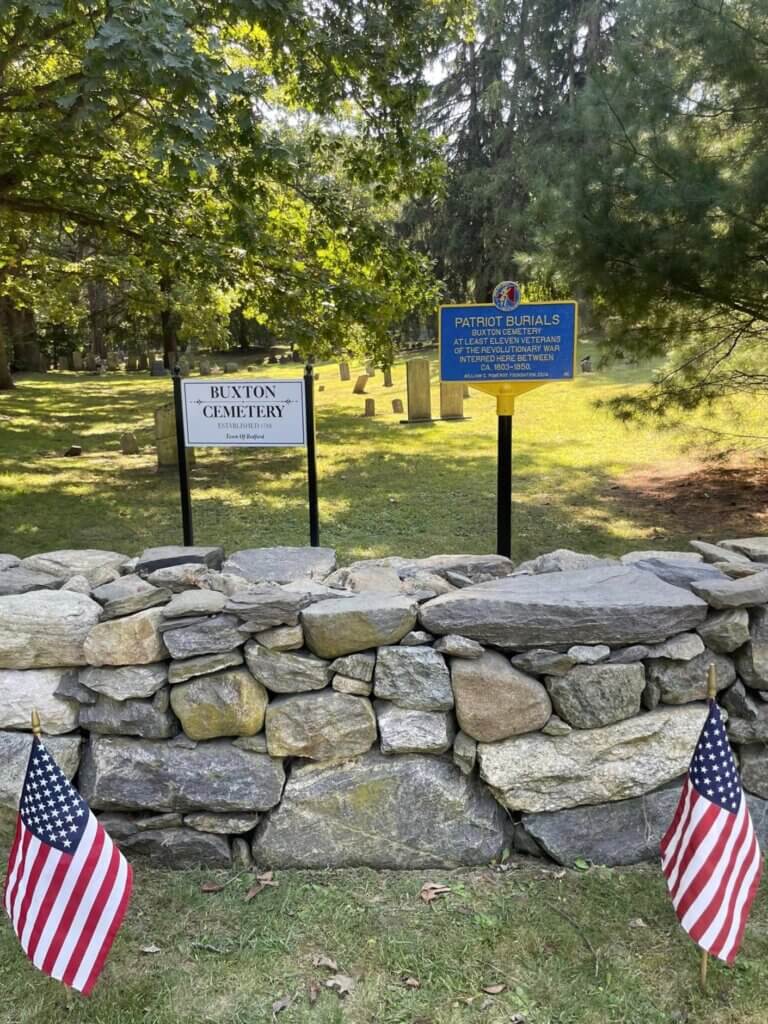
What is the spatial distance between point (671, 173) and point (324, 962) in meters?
5.63

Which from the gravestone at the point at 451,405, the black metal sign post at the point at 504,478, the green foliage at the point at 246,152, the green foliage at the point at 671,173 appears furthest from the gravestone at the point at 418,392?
the black metal sign post at the point at 504,478

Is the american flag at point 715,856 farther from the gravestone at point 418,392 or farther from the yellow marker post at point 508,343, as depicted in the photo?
the gravestone at point 418,392

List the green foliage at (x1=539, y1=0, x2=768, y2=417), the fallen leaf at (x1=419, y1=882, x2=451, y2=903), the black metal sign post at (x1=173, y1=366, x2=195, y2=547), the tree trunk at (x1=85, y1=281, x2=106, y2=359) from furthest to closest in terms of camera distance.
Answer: the tree trunk at (x1=85, y1=281, x2=106, y2=359), the green foliage at (x1=539, y1=0, x2=768, y2=417), the black metal sign post at (x1=173, y1=366, x2=195, y2=547), the fallen leaf at (x1=419, y1=882, x2=451, y2=903)

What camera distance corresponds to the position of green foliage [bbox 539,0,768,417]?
18.1 ft

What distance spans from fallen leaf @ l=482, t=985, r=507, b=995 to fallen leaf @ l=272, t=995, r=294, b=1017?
2.05 feet

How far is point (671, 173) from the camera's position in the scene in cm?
570

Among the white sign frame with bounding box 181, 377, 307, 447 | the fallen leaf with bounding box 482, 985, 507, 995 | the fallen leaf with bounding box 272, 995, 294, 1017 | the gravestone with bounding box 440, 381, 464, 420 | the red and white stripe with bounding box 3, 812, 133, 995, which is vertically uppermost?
the white sign frame with bounding box 181, 377, 307, 447

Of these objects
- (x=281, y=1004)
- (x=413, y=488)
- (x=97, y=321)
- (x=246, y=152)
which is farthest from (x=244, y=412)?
(x=97, y=321)

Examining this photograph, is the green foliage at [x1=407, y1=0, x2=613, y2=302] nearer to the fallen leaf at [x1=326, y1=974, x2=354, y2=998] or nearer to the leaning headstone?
the leaning headstone

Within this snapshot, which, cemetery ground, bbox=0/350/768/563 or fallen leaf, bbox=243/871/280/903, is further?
cemetery ground, bbox=0/350/768/563

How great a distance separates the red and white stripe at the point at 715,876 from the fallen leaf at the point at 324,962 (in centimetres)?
115

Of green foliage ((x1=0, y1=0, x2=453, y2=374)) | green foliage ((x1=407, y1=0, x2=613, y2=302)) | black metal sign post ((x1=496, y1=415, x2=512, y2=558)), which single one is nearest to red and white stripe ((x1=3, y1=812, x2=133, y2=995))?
black metal sign post ((x1=496, y1=415, x2=512, y2=558))

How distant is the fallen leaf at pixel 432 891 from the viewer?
2922 mm

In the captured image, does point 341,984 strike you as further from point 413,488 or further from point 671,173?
point 413,488
